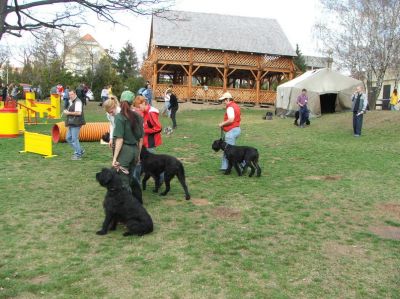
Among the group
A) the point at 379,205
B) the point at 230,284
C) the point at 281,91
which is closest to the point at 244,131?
the point at 281,91

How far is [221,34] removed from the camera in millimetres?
33750

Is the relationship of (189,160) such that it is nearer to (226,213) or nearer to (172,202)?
(172,202)

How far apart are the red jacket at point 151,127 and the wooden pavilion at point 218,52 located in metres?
24.3

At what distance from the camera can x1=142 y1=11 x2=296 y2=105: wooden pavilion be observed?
32.0 metres

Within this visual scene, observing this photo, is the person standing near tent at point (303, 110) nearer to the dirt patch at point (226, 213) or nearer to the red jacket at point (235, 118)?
the red jacket at point (235, 118)

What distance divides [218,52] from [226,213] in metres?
27.4

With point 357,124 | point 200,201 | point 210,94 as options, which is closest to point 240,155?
point 200,201

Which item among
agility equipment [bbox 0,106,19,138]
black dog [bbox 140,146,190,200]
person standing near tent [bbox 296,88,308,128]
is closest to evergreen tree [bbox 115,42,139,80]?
person standing near tent [bbox 296,88,308,128]

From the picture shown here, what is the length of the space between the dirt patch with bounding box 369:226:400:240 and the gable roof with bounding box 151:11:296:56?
2676 centimetres

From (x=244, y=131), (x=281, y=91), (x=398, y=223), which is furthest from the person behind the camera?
(x=281, y=91)

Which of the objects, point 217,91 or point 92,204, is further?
point 217,91

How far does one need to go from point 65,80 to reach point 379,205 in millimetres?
37016

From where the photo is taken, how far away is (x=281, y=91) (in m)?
25.5

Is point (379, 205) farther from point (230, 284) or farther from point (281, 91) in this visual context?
point (281, 91)
